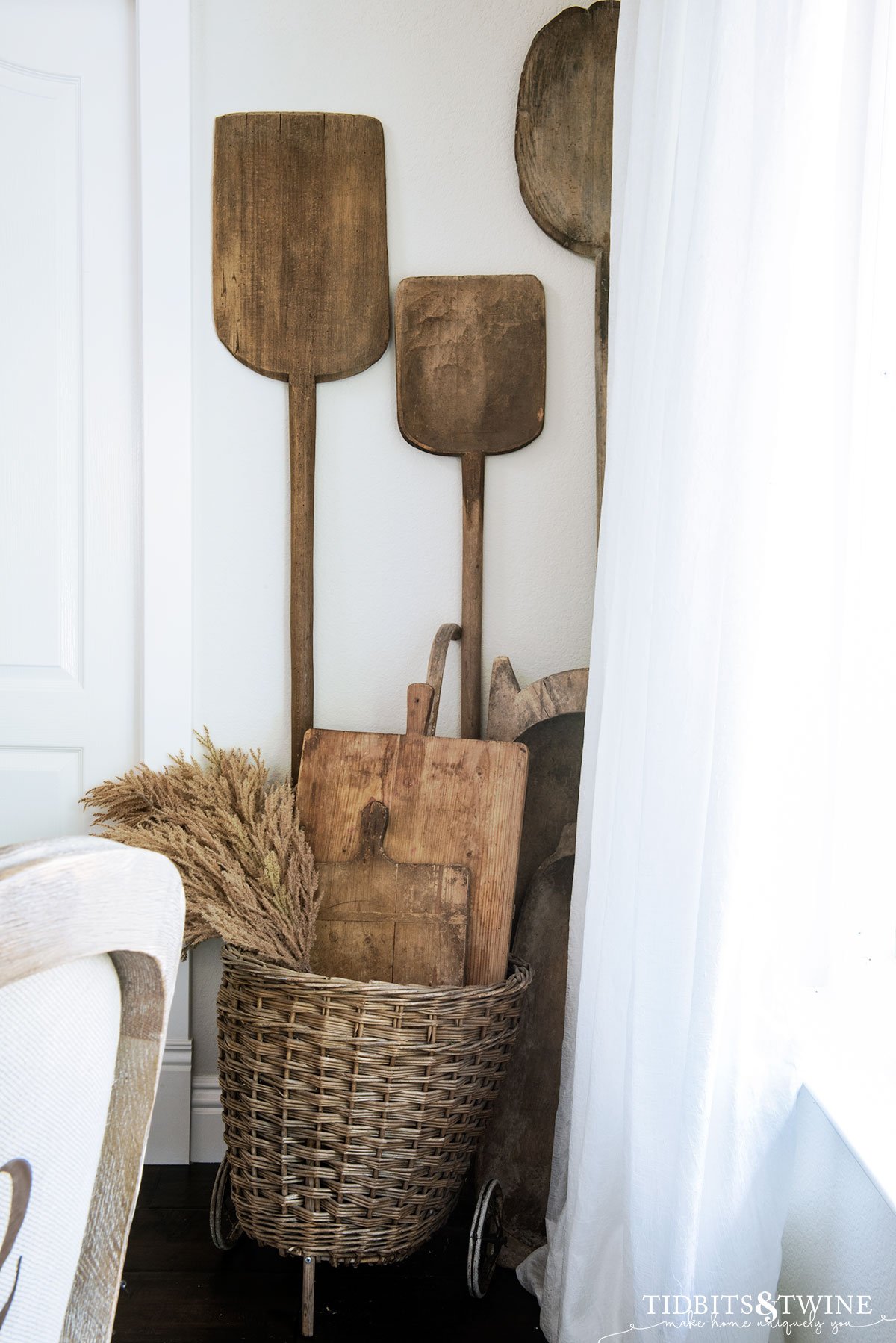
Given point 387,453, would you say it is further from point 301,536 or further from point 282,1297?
point 282,1297

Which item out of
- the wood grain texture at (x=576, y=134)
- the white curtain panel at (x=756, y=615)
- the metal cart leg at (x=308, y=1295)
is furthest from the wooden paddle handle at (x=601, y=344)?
the metal cart leg at (x=308, y=1295)

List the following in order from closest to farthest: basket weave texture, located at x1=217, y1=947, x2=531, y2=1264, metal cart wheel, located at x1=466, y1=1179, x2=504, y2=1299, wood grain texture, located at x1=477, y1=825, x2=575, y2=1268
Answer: basket weave texture, located at x1=217, y1=947, x2=531, y2=1264 → metal cart wheel, located at x1=466, y1=1179, x2=504, y2=1299 → wood grain texture, located at x1=477, y1=825, x2=575, y2=1268

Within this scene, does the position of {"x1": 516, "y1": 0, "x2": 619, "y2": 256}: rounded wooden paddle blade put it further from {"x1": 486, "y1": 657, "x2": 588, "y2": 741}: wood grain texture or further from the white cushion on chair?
the white cushion on chair

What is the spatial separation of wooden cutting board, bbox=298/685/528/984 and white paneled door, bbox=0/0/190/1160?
40 centimetres

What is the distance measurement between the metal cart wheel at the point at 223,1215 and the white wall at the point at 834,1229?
0.89 m

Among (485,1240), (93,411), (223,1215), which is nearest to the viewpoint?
(485,1240)

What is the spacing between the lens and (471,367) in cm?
173

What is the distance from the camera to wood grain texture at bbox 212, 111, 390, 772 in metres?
1.71

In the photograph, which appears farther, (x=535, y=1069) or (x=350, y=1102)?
(x=535, y=1069)

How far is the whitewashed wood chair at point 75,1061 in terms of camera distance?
0.39m

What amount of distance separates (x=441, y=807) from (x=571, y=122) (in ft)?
4.09

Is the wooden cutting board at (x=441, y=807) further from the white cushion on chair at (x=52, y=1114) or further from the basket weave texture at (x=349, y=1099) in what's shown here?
the white cushion on chair at (x=52, y=1114)

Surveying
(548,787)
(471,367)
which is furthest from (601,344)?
(548,787)

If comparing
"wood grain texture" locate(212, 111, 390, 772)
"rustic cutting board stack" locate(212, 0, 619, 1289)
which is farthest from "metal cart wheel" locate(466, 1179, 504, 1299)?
"wood grain texture" locate(212, 111, 390, 772)
